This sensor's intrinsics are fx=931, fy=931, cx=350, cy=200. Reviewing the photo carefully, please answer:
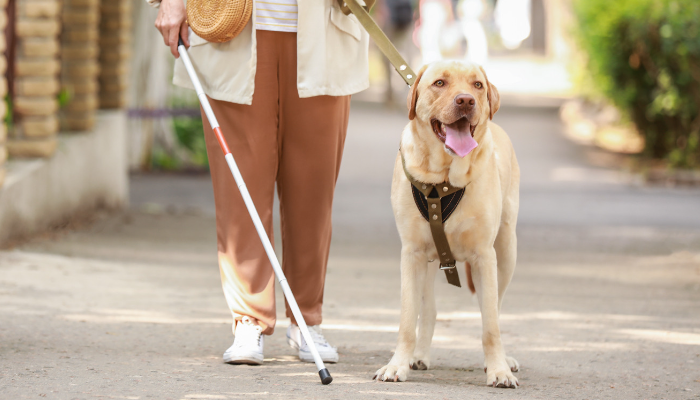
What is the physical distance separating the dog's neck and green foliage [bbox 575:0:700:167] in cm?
863

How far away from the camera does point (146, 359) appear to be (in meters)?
4.25

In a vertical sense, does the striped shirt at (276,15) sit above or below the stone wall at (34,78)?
above

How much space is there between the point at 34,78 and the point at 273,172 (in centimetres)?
434

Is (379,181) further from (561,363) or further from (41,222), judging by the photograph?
(561,363)

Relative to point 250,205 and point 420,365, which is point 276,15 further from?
point 420,365

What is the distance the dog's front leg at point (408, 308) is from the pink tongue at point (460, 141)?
527 millimetres

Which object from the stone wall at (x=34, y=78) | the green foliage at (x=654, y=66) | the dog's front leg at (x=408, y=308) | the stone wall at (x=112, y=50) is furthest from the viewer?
the green foliage at (x=654, y=66)

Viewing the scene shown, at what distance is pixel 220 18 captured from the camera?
A: 409cm

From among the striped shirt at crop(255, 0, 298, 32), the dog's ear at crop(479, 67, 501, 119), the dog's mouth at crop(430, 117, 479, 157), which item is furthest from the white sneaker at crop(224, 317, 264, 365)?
the dog's ear at crop(479, 67, 501, 119)

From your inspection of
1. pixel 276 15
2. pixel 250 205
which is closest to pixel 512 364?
pixel 250 205

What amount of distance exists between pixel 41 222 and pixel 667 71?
8468mm

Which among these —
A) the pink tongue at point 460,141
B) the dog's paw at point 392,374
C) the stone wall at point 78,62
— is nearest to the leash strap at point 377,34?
the pink tongue at point 460,141

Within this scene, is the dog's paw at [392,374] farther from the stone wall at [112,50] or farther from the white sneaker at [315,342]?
the stone wall at [112,50]

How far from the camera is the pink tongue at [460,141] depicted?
3.79 metres
